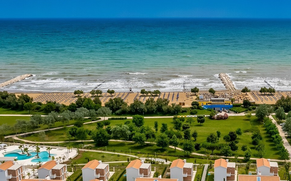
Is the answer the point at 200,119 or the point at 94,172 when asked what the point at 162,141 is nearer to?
the point at 94,172

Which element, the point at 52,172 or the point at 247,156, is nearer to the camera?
the point at 52,172

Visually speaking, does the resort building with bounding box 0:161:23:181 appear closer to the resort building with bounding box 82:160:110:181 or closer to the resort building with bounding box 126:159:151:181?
the resort building with bounding box 82:160:110:181

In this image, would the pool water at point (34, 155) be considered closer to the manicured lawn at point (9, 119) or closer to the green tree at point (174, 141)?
the manicured lawn at point (9, 119)

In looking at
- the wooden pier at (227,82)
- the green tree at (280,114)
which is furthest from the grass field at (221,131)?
the wooden pier at (227,82)

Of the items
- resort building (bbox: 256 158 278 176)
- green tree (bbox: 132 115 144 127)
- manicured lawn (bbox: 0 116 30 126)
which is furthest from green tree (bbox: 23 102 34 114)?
resort building (bbox: 256 158 278 176)

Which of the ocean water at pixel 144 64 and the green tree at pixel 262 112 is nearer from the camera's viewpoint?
the green tree at pixel 262 112

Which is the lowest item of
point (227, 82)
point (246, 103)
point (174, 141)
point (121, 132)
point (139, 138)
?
point (174, 141)

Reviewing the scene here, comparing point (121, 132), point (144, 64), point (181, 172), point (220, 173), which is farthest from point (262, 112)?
point (144, 64)
